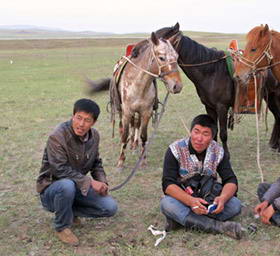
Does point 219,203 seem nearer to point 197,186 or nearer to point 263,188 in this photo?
point 197,186

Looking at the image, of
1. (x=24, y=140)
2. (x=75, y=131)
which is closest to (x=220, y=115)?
(x=75, y=131)

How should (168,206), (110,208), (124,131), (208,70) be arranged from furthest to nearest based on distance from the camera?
(124,131)
(208,70)
(110,208)
(168,206)

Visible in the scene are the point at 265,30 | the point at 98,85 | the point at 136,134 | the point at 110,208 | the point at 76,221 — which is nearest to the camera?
the point at 110,208

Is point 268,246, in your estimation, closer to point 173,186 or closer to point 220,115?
point 173,186

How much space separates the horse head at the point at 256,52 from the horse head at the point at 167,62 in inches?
31.1

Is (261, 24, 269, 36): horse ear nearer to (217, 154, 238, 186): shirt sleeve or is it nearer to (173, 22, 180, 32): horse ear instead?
(173, 22, 180, 32): horse ear

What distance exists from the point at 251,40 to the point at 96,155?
228 centimetres

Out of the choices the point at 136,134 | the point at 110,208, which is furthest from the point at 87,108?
the point at 136,134

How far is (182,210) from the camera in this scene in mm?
3531

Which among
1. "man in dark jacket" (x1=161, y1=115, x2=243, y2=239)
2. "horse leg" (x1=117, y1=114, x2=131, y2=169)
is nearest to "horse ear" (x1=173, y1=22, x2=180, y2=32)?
"horse leg" (x1=117, y1=114, x2=131, y2=169)

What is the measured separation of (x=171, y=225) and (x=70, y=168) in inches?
43.2

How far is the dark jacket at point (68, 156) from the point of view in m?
3.36

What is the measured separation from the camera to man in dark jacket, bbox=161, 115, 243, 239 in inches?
135

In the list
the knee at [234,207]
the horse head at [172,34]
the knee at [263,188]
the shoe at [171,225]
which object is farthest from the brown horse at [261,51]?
the shoe at [171,225]
